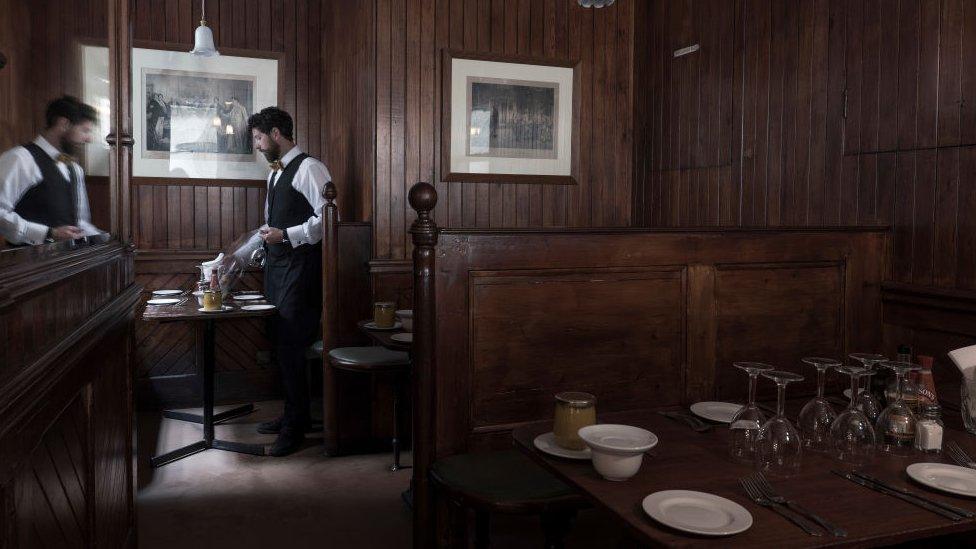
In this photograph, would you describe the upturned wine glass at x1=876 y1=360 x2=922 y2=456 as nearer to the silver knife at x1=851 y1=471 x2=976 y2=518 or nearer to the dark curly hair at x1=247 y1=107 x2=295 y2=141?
the silver knife at x1=851 y1=471 x2=976 y2=518

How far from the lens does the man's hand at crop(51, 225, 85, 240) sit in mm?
1482

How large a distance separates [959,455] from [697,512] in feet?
2.59

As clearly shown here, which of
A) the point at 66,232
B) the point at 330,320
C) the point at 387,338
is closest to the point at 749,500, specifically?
the point at 66,232

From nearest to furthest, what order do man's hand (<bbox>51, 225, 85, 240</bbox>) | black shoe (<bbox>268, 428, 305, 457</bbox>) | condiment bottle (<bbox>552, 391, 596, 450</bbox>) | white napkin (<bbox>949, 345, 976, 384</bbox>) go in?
man's hand (<bbox>51, 225, 85, 240</bbox>)
condiment bottle (<bbox>552, 391, 596, 450</bbox>)
white napkin (<bbox>949, 345, 976, 384</bbox>)
black shoe (<bbox>268, 428, 305, 457</bbox>)

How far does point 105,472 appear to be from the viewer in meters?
2.12

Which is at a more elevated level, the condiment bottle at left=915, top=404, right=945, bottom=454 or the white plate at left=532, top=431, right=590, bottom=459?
the condiment bottle at left=915, top=404, right=945, bottom=454

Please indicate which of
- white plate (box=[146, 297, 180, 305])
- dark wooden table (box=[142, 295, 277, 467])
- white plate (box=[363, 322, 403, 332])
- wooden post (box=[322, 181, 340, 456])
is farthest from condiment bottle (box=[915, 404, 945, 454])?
white plate (box=[146, 297, 180, 305])

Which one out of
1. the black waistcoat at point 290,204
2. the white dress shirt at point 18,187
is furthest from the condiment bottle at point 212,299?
the white dress shirt at point 18,187

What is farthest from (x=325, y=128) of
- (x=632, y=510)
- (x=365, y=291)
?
(x=632, y=510)

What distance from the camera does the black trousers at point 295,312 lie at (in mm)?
4336

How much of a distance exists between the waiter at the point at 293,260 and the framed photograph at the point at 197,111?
2.82 ft

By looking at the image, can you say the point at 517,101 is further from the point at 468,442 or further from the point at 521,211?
the point at 468,442

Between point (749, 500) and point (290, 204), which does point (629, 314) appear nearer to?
point (749, 500)

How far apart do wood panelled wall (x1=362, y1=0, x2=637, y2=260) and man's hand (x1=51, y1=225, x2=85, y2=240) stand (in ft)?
8.03
